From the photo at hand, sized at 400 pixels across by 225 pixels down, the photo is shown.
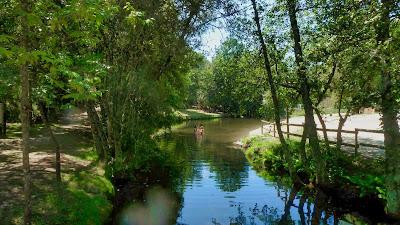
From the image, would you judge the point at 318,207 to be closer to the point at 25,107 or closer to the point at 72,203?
the point at 72,203

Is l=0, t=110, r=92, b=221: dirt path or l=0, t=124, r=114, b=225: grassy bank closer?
l=0, t=124, r=114, b=225: grassy bank

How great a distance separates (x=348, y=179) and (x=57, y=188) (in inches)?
442

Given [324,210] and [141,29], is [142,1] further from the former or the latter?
[324,210]

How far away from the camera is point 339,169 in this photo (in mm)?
18125

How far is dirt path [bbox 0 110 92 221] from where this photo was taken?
42.6ft

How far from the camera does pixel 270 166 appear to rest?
24.9 meters

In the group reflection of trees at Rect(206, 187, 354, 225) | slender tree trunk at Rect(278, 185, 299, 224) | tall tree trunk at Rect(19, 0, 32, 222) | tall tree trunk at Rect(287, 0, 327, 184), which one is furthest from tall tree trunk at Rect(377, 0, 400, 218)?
tall tree trunk at Rect(19, 0, 32, 222)

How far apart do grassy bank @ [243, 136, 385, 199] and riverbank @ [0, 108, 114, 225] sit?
9.32 meters

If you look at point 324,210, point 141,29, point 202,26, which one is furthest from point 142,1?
point 324,210

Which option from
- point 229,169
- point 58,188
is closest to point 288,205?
point 229,169

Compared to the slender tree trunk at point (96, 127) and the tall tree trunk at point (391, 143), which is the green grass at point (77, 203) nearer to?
the slender tree trunk at point (96, 127)

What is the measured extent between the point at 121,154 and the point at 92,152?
10.6ft

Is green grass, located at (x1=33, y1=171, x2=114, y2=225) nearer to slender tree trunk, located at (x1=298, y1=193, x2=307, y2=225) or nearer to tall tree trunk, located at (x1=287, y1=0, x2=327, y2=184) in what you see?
slender tree trunk, located at (x1=298, y1=193, x2=307, y2=225)

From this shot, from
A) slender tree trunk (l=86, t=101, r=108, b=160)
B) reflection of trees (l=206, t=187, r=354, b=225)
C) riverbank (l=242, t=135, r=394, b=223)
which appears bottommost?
reflection of trees (l=206, t=187, r=354, b=225)
